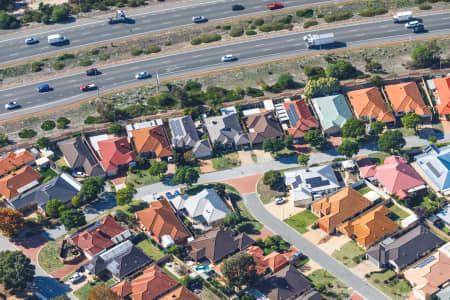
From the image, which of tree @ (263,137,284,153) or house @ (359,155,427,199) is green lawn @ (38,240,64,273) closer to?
tree @ (263,137,284,153)

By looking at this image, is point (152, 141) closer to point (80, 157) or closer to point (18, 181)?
point (80, 157)

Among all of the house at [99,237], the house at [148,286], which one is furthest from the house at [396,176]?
the house at [99,237]

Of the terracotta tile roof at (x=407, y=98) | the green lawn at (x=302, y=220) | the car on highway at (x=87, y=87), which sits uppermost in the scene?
the car on highway at (x=87, y=87)

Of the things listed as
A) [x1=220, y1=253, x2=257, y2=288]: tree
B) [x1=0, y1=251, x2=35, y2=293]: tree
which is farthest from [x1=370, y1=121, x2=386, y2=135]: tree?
[x1=0, y1=251, x2=35, y2=293]: tree

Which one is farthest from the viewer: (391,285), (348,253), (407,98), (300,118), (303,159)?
(407,98)

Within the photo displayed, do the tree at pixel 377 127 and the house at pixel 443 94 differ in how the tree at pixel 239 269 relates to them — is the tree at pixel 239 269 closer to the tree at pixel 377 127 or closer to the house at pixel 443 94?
the tree at pixel 377 127

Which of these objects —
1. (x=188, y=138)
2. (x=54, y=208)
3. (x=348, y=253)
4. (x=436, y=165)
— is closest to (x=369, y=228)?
(x=348, y=253)

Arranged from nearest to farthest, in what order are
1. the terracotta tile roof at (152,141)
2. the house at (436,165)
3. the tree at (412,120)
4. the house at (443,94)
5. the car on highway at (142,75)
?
the house at (436,165) < the tree at (412,120) < the terracotta tile roof at (152,141) < the house at (443,94) < the car on highway at (142,75)
